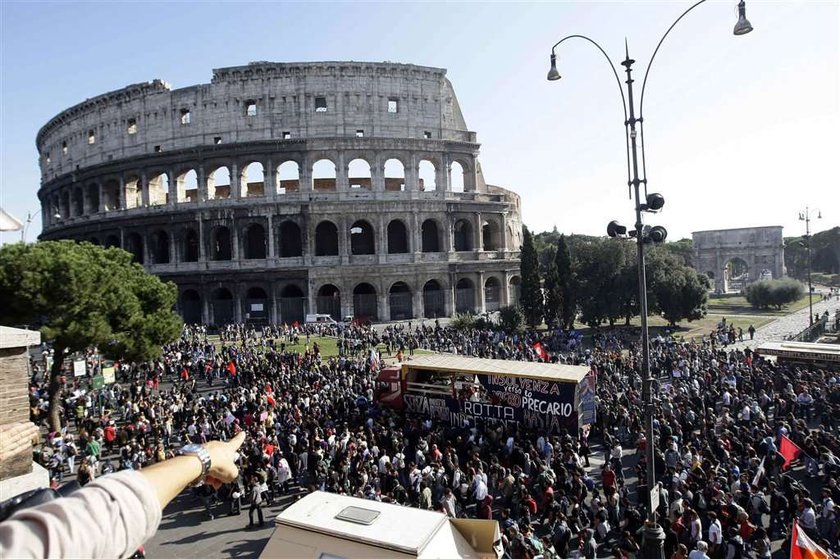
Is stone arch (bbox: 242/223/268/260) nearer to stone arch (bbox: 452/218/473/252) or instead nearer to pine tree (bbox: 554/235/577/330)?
stone arch (bbox: 452/218/473/252)

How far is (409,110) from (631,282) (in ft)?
78.9

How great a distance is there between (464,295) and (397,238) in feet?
26.5

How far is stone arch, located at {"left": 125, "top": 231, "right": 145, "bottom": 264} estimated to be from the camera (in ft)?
159

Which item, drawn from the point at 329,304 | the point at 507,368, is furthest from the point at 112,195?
the point at 507,368

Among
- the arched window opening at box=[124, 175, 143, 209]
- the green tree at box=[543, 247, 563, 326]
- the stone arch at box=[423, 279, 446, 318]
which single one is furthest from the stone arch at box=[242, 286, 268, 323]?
the green tree at box=[543, 247, 563, 326]

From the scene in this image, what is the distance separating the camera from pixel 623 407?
18141 millimetres

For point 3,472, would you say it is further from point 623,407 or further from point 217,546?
point 623,407

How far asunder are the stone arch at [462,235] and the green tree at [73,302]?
31.4 meters

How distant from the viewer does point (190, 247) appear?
51000mm

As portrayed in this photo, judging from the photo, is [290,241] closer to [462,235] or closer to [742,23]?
[462,235]

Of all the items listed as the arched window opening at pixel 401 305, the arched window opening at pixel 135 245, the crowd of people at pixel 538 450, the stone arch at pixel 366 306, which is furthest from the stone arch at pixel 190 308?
the crowd of people at pixel 538 450

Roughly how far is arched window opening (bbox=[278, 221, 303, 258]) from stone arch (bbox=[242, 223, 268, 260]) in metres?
1.69

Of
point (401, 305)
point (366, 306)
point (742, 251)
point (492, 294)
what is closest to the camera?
point (366, 306)

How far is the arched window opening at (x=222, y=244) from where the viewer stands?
48062 millimetres
